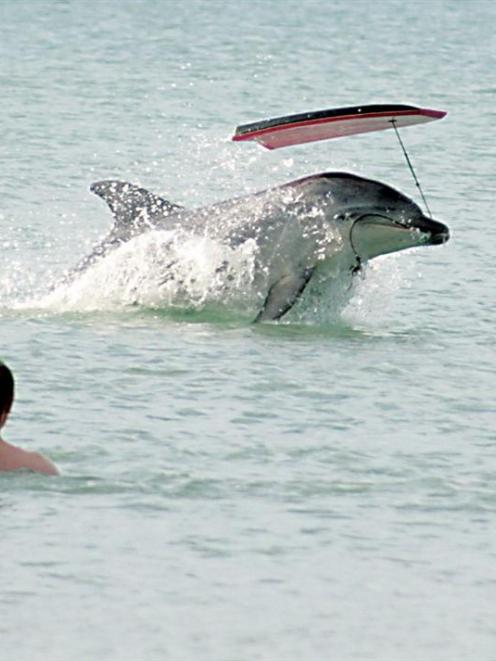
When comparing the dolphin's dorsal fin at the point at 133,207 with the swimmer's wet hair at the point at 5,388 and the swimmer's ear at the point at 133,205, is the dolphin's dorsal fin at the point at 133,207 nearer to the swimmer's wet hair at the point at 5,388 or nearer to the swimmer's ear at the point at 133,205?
the swimmer's ear at the point at 133,205

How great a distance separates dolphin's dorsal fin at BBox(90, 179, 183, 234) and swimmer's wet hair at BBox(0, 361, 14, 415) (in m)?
6.08

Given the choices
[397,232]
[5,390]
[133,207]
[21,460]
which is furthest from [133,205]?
[5,390]

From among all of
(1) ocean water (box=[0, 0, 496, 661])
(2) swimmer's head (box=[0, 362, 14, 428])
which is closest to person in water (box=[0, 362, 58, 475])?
(2) swimmer's head (box=[0, 362, 14, 428])

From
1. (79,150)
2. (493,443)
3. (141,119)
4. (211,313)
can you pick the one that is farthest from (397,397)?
(141,119)

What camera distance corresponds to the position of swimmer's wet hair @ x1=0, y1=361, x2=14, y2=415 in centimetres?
1212

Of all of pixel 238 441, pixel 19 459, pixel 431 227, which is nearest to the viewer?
pixel 19 459

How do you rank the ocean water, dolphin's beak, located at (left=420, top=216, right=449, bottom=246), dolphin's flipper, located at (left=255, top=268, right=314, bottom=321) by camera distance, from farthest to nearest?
dolphin's flipper, located at (left=255, top=268, right=314, bottom=321) → dolphin's beak, located at (left=420, top=216, right=449, bottom=246) → the ocean water

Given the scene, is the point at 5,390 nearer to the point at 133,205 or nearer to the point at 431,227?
the point at 431,227

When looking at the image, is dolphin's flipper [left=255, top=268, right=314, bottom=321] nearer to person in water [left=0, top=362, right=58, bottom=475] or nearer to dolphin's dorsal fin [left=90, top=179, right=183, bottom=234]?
dolphin's dorsal fin [left=90, top=179, right=183, bottom=234]

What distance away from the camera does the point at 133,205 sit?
719 inches

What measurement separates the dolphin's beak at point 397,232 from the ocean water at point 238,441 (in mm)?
727

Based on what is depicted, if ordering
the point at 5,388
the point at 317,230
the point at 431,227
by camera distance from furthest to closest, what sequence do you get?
the point at 317,230, the point at 431,227, the point at 5,388

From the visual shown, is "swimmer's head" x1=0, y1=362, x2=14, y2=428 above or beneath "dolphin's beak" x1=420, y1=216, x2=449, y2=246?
beneath

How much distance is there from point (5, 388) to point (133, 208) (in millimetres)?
6222
